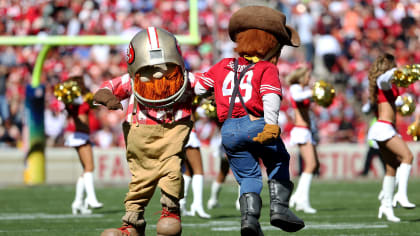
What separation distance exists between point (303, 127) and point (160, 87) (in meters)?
4.70

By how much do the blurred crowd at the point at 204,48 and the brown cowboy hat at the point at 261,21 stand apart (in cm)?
888

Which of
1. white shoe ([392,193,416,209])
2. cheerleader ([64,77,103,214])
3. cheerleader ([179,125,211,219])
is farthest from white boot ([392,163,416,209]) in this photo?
cheerleader ([64,77,103,214])

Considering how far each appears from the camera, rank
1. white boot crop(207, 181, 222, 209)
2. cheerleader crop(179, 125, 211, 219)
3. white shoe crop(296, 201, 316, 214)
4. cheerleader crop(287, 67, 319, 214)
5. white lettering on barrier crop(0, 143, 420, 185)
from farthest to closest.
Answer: white lettering on barrier crop(0, 143, 420, 185) < white boot crop(207, 181, 222, 209) < cheerleader crop(287, 67, 319, 214) < white shoe crop(296, 201, 316, 214) < cheerleader crop(179, 125, 211, 219)

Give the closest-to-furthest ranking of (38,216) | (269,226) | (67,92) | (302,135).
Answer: (269,226)
(38,216)
(67,92)
(302,135)

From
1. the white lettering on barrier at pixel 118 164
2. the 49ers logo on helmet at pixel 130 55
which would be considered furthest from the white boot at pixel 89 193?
the white lettering on barrier at pixel 118 164

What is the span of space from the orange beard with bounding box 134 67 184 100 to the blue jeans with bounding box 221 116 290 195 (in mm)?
505

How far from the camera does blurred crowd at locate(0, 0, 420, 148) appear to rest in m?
15.2

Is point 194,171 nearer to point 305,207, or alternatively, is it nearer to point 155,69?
point 305,207

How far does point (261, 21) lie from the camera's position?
622cm

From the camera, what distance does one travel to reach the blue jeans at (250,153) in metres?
5.92

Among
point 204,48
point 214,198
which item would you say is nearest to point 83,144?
point 214,198

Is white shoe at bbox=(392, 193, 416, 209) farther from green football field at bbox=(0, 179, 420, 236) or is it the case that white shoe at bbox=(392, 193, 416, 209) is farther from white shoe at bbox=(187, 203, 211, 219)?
white shoe at bbox=(187, 203, 211, 219)

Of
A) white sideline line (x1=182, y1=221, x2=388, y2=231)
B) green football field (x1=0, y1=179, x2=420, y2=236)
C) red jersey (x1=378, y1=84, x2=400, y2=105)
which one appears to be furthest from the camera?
red jersey (x1=378, y1=84, x2=400, y2=105)

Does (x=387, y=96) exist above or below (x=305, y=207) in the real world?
above
